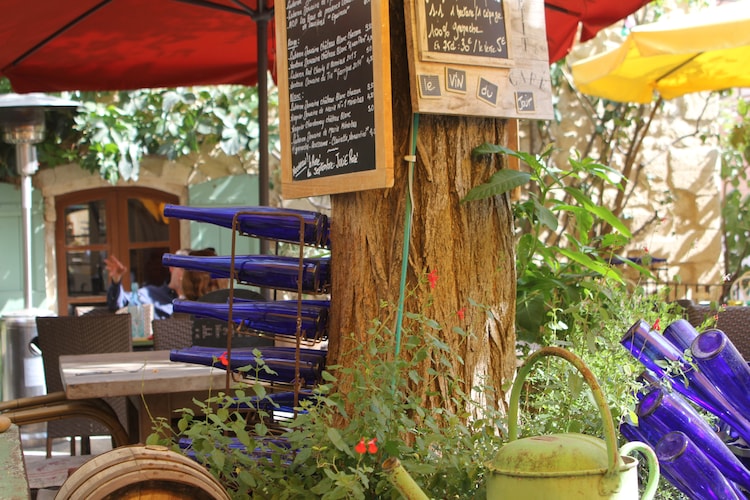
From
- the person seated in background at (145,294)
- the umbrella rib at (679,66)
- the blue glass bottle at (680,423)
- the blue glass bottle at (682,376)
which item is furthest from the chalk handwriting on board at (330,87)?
the umbrella rib at (679,66)

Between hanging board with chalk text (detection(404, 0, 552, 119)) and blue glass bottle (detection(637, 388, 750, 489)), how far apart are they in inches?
32.0

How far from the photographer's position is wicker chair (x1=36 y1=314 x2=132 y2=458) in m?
4.42

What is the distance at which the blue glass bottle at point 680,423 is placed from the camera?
171cm

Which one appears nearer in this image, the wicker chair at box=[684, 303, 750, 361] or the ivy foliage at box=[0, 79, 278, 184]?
the wicker chair at box=[684, 303, 750, 361]

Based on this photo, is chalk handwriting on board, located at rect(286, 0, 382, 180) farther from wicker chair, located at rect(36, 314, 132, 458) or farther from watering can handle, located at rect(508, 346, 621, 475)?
wicker chair, located at rect(36, 314, 132, 458)

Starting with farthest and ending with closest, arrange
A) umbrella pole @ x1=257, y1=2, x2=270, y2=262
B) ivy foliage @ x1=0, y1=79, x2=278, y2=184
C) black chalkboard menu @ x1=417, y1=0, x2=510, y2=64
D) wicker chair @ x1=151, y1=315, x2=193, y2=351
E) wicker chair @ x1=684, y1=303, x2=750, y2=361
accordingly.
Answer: ivy foliage @ x1=0, y1=79, x2=278, y2=184 < wicker chair @ x1=151, y1=315, x2=193, y2=351 < umbrella pole @ x1=257, y1=2, x2=270, y2=262 < wicker chair @ x1=684, y1=303, x2=750, y2=361 < black chalkboard menu @ x1=417, y1=0, x2=510, y2=64

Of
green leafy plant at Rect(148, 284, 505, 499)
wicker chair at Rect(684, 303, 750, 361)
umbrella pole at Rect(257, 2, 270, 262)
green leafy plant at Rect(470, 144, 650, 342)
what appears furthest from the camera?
umbrella pole at Rect(257, 2, 270, 262)

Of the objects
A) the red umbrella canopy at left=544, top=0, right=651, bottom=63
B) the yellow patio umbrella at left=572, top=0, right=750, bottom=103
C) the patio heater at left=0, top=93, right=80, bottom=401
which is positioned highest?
the yellow patio umbrella at left=572, top=0, right=750, bottom=103

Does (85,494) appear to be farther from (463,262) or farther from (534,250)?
(534,250)

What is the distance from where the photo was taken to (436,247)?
2.13 meters

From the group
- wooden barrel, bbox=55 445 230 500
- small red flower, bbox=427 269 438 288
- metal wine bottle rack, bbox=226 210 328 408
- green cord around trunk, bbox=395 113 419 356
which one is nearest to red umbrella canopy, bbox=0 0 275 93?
metal wine bottle rack, bbox=226 210 328 408

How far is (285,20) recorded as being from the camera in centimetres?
248

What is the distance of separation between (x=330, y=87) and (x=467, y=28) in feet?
1.23

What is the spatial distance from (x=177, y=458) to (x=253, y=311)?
956mm
